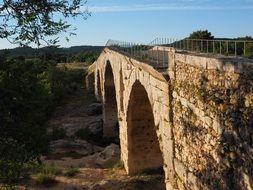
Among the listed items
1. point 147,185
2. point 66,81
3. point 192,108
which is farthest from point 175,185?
point 66,81

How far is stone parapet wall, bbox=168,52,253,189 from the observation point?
603 cm

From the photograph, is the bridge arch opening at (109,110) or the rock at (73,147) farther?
the bridge arch opening at (109,110)

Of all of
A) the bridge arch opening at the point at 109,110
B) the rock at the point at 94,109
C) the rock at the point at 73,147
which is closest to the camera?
the rock at the point at 73,147

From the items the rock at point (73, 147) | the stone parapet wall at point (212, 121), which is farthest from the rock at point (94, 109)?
the stone parapet wall at point (212, 121)

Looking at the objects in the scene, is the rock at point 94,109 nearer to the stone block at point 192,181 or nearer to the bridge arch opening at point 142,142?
the bridge arch opening at point 142,142

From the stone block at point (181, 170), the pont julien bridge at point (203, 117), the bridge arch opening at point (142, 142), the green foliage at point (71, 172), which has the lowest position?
the green foliage at point (71, 172)

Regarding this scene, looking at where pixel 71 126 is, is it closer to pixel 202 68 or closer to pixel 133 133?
pixel 133 133

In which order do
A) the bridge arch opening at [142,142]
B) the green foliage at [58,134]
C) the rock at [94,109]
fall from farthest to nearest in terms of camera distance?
the rock at [94,109], the green foliage at [58,134], the bridge arch opening at [142,142]

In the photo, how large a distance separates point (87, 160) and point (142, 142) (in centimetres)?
438

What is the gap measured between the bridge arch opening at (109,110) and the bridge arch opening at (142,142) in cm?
1008

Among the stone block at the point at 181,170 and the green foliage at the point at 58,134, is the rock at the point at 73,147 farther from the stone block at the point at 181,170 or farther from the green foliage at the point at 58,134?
the stone block at the point at 181,170

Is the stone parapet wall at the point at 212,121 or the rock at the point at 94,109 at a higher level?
the stone parapet wall at the point at 212,121

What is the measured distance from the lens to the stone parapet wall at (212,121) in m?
6.03

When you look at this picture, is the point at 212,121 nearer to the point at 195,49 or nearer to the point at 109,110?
the point at 195,49
